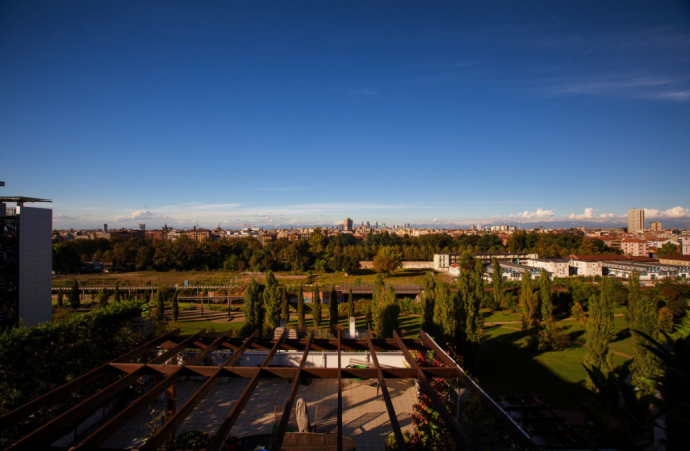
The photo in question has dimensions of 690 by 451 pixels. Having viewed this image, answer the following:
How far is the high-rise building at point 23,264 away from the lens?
30.9 ft

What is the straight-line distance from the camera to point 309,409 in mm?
5316

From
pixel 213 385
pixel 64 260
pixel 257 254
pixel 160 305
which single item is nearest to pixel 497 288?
pixel 160 305

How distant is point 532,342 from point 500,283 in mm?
8762

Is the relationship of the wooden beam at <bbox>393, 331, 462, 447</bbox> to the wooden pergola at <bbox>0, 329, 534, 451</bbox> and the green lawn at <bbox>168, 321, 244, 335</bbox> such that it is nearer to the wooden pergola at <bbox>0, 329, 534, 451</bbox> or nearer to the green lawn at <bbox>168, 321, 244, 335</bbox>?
the wooden pergola at <bbox>0, 329, 534, 451</bbox>

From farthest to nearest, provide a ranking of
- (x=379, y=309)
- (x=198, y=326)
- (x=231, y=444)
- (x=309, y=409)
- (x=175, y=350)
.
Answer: (x=198, y=326) < (x=379, y=309) < (x=309, y=409) < (x=175, y=350) < (x=231, y=444)

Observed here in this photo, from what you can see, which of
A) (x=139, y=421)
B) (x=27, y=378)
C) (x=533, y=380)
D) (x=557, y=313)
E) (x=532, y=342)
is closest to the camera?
(x=27, y=378)

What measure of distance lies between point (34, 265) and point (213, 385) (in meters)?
10.7

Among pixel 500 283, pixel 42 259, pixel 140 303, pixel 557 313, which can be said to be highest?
pixel 42 259

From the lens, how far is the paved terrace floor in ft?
15.1

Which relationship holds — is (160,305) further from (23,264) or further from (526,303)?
(526,303)

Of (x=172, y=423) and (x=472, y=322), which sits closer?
(x=172, y=423)

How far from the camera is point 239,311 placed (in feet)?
68.3

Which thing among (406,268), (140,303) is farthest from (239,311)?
(406,268)

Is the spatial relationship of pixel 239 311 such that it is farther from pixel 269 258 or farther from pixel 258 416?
pixel 269 258
